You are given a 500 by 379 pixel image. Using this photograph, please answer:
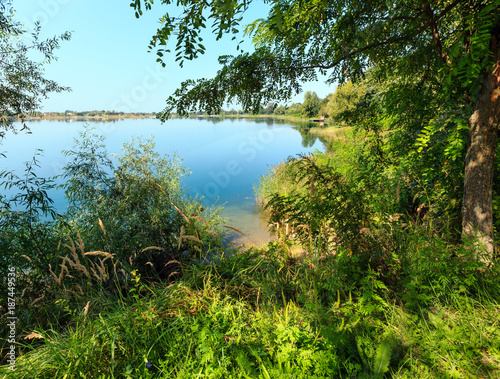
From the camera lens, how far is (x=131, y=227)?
15.0 ft

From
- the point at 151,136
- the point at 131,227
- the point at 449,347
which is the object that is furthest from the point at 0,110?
the point at 449,347

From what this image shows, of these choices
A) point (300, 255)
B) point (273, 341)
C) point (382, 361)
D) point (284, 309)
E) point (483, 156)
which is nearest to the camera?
point (382, 361)

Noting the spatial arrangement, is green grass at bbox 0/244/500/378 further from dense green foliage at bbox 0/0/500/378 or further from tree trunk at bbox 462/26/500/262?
tree trunk at bbox 462/26/500/262

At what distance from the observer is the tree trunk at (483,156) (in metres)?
2.90

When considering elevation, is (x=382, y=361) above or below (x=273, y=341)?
above

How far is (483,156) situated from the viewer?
3.02 meters

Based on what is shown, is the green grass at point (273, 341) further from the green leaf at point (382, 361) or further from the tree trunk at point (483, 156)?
the tree trunk at point (483, 156)

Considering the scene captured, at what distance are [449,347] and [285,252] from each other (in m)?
1.73

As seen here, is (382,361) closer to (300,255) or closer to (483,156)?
(300,255)

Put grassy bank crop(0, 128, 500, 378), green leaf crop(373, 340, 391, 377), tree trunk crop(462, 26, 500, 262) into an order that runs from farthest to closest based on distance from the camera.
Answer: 1. tree trunk crop(462, 26, 500, 262)
2. grassy bank crop(0, 128, 500, 378)
3. green leaf crop(373, 340, 391, 377)

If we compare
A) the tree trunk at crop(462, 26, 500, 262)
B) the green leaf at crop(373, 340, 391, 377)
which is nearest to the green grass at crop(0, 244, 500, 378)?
the green leaf at crop(373, 340, 391, 377)

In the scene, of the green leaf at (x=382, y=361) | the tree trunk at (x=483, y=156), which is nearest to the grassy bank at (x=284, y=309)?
the green leaf at (x=382, y=361)

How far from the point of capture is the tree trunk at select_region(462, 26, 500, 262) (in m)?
2.90

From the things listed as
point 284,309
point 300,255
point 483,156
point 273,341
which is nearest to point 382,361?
point 273,341
